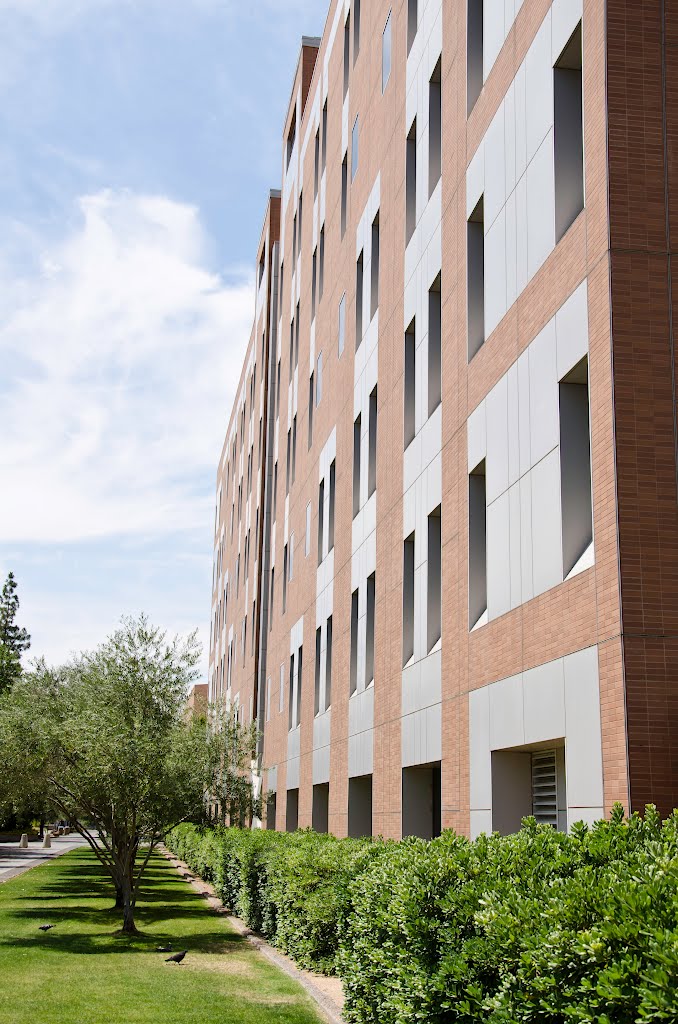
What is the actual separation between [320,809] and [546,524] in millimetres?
18473

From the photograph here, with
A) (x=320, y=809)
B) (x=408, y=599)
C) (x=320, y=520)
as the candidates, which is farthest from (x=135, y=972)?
(x=320, y=520)

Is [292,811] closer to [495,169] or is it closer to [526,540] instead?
[526,540]

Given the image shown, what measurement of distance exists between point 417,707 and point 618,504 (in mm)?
8116

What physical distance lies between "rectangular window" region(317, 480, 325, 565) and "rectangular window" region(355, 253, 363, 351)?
5.42m

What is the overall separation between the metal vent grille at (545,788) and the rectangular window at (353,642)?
34.7ft

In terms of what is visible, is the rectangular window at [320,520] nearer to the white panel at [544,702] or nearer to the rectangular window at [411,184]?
the rectangular window at [411,184]

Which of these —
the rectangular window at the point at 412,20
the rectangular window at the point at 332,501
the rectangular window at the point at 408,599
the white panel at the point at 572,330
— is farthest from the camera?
the rectangular window at the point at 332,501

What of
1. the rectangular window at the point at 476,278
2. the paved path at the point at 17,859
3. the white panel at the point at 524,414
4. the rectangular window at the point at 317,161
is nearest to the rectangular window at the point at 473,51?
the rectangular window at the point at 476,278

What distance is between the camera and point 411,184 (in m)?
19.2

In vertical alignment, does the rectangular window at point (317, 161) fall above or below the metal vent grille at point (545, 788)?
above

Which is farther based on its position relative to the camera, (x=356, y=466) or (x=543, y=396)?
(x=356, y=466)

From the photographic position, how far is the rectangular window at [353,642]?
73.9 ft

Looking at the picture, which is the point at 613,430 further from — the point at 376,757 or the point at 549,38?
the point at 376,757

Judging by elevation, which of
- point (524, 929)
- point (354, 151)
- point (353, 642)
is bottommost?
point (524, 929)
